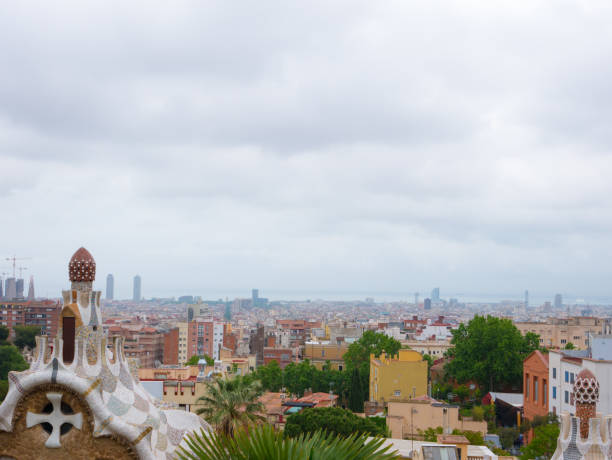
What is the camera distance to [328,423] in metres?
26.8

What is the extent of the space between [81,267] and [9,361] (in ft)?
169

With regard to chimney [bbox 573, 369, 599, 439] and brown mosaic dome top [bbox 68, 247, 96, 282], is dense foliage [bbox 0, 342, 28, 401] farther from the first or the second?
chimney [bbox 573, 369, 599, 439]

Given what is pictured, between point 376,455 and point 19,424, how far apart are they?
22.7 ft

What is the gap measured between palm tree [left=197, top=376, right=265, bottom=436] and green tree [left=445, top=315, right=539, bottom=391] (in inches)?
1233

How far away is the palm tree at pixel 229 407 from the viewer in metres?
21.9

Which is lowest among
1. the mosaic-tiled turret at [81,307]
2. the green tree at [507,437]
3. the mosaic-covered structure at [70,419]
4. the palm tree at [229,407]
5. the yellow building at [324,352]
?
the yellow building at [324,352]

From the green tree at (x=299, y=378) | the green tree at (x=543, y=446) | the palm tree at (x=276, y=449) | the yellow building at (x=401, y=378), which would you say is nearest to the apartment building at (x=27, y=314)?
the green tree at (x=299, y=378)

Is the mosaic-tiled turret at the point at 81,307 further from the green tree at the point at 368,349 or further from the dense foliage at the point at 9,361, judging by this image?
the dense foliage at the point at 9,361

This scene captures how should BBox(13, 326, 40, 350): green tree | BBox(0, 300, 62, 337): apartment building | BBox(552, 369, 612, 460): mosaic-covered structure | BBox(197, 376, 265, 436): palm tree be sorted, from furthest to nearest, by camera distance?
1. BBox(0, 300, 62, 337): apartment building
2. BBox(13, 326, 40, 350): green tree
3. BBox(197, 376, 265, 436): palm tree
4. BBox(552, 369, 612, 460): mosaic-covered structure

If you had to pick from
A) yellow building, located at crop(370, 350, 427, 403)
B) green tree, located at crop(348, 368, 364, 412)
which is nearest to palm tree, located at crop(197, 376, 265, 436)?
green tree, located at crop(348, 368, 364, 412)

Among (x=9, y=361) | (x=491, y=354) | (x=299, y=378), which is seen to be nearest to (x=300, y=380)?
(x=299, y=378)

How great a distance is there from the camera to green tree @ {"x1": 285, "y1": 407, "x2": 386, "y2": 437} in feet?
87.9

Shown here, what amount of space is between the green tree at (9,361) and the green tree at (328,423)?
38295mm

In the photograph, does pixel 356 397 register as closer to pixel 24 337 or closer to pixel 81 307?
pixel 81 307
